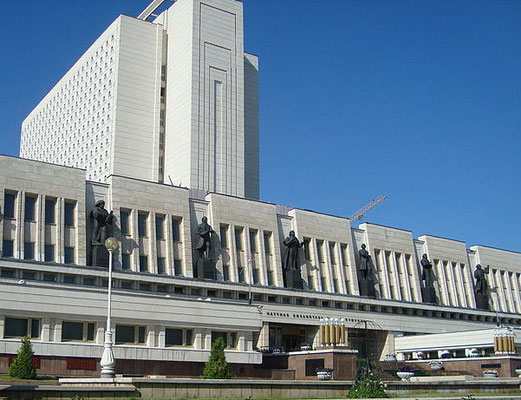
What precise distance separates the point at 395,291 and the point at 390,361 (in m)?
15.6

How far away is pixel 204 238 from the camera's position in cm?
7344

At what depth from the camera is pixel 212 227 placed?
249 feet

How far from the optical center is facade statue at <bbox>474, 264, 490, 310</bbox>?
321 ft

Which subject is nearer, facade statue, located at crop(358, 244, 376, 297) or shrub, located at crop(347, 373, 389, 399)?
shrub, located at crop(347, 373, 389, 399)

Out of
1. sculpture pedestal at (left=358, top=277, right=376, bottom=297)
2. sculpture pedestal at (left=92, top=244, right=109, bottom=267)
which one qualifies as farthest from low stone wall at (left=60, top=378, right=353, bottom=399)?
sculpture pedestal at (left=358, top=277, right=376, bottom=297)

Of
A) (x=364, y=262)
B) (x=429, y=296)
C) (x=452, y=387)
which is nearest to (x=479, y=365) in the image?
(x=364, y=262)

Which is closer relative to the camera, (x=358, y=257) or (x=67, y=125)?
(x=358, y=257)

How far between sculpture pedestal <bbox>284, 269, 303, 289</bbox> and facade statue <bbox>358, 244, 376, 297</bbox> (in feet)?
31.5

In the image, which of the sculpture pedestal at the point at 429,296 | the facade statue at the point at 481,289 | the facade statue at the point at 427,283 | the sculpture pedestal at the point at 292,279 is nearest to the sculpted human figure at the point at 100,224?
the sculpture pedestal at the point at 292,279

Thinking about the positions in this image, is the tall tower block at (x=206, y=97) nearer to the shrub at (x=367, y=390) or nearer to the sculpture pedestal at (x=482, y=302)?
the sculpture pedestal at (x=482, y=302)

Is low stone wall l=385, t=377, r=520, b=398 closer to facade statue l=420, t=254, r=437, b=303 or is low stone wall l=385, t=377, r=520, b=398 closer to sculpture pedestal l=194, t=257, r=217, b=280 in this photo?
sculpture pedestal l=194, t=257, r=217, b=280

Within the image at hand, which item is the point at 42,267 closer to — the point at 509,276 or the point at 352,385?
the point at 352,385

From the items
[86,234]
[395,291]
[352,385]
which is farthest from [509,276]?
[352,385]

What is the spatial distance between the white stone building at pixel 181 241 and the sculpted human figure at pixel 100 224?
1109 millimetres
